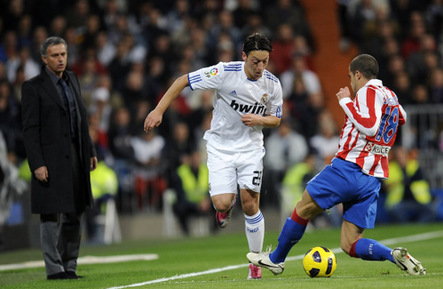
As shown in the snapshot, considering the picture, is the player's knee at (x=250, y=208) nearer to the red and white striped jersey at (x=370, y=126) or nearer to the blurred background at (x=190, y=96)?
the red and white striped jersey at (x=370, y=126)

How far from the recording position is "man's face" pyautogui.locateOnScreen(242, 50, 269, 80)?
9.16 m

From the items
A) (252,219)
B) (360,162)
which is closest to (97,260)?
(252,219)

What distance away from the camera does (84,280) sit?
9820 mm

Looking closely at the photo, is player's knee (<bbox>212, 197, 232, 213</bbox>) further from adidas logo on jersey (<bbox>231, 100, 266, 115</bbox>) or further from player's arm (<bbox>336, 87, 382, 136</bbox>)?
player's arm (<bbox>336, 87, 382, 136</bbox>)

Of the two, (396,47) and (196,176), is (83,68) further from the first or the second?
(396,47)

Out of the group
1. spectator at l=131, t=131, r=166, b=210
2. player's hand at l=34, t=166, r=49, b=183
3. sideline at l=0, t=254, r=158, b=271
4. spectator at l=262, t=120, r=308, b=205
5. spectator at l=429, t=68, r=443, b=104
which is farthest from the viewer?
spectator at l=429, t=68, r=443, b=104

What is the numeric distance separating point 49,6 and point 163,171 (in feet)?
18.5

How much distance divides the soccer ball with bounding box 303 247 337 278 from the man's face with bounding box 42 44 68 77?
3.34 metres

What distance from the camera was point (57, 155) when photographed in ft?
33.3

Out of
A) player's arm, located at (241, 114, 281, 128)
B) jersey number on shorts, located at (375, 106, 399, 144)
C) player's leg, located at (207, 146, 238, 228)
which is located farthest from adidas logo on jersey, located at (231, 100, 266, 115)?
jersey number on shorts, located at (375, 106, 399, 144)

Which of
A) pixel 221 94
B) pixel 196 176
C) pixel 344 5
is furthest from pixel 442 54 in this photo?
pixel 221 94

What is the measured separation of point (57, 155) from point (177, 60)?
1093 cm

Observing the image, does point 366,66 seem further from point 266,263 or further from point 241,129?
point 266,263

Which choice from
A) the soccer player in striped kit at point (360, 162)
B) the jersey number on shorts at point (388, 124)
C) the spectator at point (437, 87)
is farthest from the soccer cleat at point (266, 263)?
the spectator at point (437, 87)
